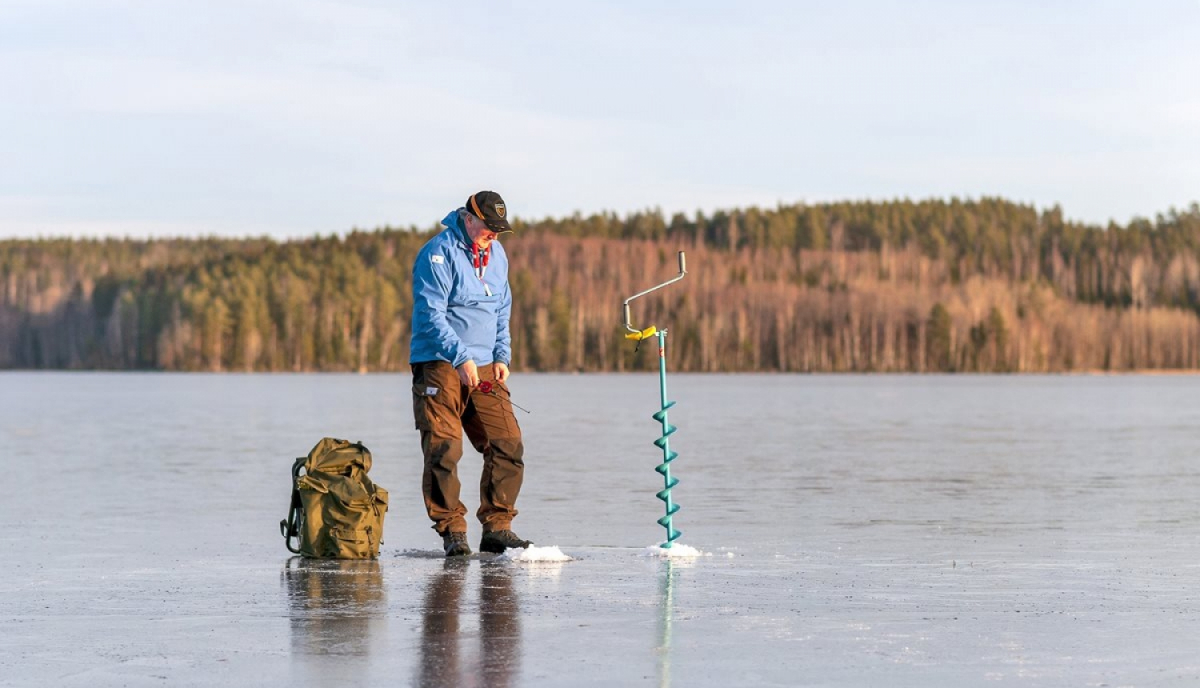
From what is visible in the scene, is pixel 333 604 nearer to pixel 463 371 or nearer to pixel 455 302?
pixel 463 371

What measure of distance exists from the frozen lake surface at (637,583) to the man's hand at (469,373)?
1.28 m

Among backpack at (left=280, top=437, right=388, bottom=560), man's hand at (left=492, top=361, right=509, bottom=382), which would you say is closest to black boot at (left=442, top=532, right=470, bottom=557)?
backpack at (left=280, top=437, right=388, bottom=560)

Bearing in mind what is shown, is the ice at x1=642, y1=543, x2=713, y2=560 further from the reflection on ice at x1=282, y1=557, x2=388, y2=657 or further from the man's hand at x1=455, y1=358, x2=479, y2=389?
the reflection on ice at x1=282, y1=557, x2=388, y2=657

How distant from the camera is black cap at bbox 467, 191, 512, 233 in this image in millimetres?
12539

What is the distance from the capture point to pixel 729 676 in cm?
771

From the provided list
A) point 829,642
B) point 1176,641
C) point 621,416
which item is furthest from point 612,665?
point 621,416

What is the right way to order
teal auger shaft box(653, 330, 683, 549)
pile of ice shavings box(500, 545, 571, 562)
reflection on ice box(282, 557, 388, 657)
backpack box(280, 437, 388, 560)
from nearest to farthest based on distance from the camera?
reflection on ice box(282, 557, 388, 657), pile of ice shavings box(500, 545, 571, 562), backpack box(280, 437, 388, 560), teal auger shaft box(653, 330, 683, 549)

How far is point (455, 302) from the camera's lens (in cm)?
1276

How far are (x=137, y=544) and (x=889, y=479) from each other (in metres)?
11.3

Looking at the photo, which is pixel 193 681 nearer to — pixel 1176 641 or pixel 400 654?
pixel 400 654

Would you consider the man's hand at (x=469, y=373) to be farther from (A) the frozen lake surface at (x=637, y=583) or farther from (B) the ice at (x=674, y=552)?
(B) the ice at (x=674, y=552)

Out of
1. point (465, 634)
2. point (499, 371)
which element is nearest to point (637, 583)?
point (465, 634)

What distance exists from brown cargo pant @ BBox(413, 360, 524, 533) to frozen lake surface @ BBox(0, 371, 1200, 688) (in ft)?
1.33

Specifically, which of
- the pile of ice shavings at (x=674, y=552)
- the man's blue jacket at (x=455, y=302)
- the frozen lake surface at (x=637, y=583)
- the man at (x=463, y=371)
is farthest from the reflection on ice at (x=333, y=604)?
the pile of ice shavings at (x=674, y=552)
